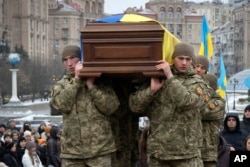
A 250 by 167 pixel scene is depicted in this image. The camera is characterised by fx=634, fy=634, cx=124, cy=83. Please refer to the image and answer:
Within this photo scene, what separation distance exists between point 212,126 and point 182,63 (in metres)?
1.00

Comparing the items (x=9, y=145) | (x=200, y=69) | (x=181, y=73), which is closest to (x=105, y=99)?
(x=181, y=73)

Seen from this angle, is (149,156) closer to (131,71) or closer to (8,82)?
(131,71)

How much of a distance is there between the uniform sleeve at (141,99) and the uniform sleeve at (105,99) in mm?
141

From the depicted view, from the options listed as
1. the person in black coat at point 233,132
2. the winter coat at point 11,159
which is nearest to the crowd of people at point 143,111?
the person in black coat at point 233,132

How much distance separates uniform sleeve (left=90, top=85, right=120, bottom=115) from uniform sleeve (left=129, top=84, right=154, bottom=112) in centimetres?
14

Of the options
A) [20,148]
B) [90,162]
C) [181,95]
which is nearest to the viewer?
[181,95]

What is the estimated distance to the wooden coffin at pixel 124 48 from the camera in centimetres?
484

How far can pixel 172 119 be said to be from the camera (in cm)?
509

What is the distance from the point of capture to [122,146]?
18.7ft

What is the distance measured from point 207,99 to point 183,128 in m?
0.66

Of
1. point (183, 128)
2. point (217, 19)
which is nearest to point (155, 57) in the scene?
point (183, 128)

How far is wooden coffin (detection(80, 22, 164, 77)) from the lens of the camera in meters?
4.84

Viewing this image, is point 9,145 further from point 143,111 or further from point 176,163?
point 176,163

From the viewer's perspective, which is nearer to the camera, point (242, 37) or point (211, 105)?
point (211, 105)
